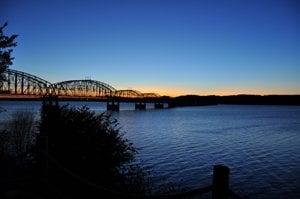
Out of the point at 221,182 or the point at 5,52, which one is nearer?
the point at 221,182

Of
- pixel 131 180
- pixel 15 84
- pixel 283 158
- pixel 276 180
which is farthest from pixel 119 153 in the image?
pixel 15 84

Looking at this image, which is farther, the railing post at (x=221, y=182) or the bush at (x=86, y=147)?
the bush at (x=86, y=147)

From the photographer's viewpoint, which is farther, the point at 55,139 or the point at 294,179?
the point at 294,179

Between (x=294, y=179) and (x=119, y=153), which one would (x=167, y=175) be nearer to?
(x=294, y=179)

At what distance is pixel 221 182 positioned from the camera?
904cm

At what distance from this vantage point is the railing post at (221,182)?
8.93 metres

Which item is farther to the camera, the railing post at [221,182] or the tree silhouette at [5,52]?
the tree silhouette at [5,52]

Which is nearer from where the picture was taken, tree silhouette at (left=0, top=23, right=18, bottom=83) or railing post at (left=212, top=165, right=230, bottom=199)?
railing post at (left=212, top=165, right=230, bottom=199)

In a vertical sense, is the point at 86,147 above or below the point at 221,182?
below

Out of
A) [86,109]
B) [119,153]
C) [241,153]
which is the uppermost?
[86,109]

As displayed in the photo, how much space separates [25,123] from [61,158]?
17.2 meters

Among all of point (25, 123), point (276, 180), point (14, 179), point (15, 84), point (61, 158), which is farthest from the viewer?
point (15, 84)

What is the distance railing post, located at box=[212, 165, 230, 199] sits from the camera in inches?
352

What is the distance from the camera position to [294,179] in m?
32.4
